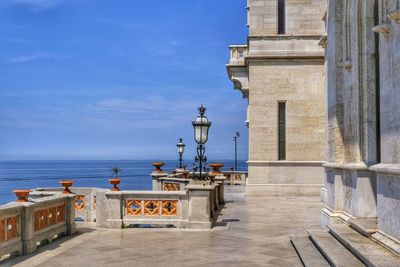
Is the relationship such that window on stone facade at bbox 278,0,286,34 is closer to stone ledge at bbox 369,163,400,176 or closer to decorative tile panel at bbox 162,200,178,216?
decorative tile panel at bbox 162,200,178,216

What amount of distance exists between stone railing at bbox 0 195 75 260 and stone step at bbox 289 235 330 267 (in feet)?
18.1

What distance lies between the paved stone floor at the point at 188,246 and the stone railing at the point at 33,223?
0.28m

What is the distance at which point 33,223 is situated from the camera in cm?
1107

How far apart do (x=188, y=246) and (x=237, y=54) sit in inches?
679

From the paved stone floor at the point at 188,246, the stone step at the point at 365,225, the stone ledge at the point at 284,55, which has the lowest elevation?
the paved stone floor at the point at 188,246

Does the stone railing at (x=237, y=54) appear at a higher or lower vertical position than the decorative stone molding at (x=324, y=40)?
higher

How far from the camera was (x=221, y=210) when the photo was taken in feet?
60.1

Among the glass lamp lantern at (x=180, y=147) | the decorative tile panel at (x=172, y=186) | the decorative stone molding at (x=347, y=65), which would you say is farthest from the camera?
the glass lamp lantern at (x=180, y=147)

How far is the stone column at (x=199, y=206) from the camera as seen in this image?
45.2 feet

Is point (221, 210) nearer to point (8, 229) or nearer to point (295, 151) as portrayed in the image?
point (295, 151)

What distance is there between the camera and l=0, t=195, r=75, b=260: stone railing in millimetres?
10094

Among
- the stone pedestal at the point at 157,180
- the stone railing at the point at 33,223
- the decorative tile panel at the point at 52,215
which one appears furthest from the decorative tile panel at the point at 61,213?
the stone pedestal at the point at 157,180

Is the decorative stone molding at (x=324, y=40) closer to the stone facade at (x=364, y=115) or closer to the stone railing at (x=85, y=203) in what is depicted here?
the stone facade at (x=364, y=115)

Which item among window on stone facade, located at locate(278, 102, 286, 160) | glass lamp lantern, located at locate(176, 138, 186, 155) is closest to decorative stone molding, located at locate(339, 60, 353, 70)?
window on stone facade, located at locate(278, 102, 286, 160)
